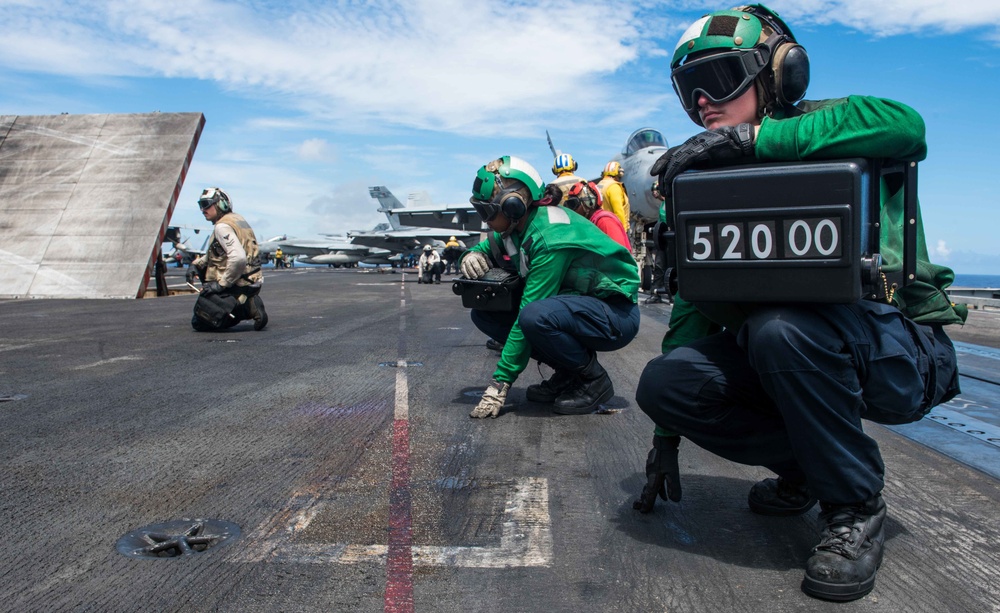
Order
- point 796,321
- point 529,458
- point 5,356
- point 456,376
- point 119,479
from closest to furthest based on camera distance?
point 796,321 → point 119,479 → point 529,458 → point 456,376 → point 5,356

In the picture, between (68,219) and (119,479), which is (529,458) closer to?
(119,479)

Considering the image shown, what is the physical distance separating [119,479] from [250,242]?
22.7 ft

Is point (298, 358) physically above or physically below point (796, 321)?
below

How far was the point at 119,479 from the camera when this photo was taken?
3.32 meters

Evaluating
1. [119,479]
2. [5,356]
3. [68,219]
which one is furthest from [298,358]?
[68,219]

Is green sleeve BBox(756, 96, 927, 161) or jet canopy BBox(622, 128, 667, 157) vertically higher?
jet canopy BBox(622, 128, 667, 157)

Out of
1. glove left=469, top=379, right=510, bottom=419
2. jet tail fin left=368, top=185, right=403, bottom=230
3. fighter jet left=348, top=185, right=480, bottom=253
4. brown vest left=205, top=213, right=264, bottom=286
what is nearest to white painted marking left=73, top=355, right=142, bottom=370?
brown vest left=205, top=213, right=264, bottom=286

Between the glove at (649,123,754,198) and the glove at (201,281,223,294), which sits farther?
the glove at (201,281,223,294)

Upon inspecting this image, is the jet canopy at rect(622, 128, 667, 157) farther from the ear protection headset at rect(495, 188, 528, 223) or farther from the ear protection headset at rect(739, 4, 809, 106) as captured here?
the ear protection headset at rect(739, 4, 809, 106)

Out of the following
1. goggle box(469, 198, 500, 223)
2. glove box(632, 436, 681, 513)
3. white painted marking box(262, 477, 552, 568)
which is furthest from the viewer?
goggle box(469, 198, 500, 223)

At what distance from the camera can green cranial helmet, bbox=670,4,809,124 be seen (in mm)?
2553

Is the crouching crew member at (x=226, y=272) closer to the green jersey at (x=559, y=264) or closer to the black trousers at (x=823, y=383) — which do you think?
the green jersey at (x=559, y=264)

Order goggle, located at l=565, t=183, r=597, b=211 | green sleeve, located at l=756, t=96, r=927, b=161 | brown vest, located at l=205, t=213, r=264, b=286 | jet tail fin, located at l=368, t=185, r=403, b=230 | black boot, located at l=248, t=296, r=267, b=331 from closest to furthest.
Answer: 1. green sleeve, located at l=756, t=96, r=927, b=161
2. goggle, located at l=565, t=183, r=597, b=211
3. brown vest, located at l=205, t=213, r=264, b=286
4. black boot, located at l=248, t=296, r=267, b=331
5. jet tail fin, located at l=368, t=185, r=403, b=230

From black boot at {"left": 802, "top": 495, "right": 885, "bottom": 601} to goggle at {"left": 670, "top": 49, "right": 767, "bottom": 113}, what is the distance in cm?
134
